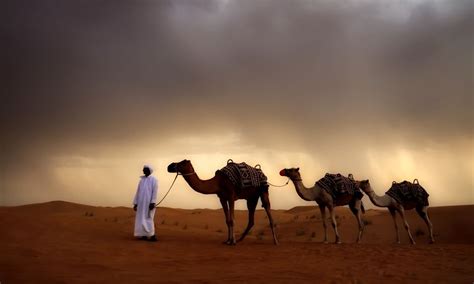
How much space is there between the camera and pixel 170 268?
8.25m

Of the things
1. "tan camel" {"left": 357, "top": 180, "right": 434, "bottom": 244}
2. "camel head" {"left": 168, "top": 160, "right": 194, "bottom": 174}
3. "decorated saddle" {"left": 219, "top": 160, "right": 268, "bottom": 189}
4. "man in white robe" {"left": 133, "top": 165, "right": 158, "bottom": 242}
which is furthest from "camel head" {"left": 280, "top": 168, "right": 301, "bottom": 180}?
"man in white robe" {"left": 133, "top": 165, "right": 158, "bottom": 242}

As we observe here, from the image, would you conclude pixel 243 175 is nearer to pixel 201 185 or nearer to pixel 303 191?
pixel 201 185

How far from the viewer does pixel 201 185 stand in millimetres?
12672

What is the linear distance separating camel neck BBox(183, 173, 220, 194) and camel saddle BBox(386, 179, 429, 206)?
802cm

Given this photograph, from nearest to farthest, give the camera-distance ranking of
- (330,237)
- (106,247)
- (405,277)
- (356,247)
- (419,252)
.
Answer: (405,277) < (106,247) < (419,252) < (356,247) < (330,237)

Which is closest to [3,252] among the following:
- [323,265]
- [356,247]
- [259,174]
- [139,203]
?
[139,203]

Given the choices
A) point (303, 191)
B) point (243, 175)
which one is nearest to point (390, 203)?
point (303, 191)

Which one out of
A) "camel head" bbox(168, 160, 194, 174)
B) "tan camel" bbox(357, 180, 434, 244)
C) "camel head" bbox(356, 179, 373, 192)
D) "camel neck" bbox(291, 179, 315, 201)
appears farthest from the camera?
"camel head" bbox(356, 179, 373, 192)

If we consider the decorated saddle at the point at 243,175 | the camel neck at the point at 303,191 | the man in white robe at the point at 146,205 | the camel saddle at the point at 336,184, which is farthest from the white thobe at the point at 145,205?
the camel saddle at the point at 336,184

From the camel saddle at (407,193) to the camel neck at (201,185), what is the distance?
8.02 m

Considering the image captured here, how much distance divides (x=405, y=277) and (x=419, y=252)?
13.7ft

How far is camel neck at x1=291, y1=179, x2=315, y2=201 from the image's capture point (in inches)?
593

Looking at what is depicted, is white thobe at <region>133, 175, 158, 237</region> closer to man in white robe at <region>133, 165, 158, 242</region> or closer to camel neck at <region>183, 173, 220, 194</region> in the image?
man in white robe at <region>133, 165, 158, 242</region>

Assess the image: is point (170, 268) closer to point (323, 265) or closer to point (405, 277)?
point (323, 265)
